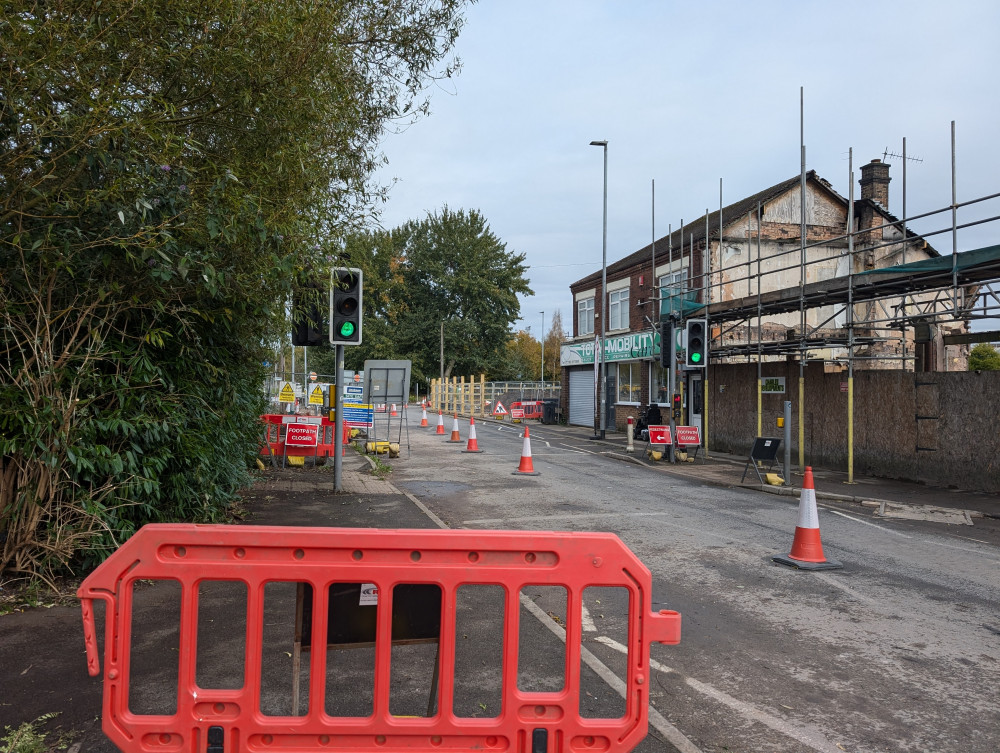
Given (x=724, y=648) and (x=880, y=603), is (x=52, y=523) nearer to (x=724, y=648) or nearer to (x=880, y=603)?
(x=724, y=648)

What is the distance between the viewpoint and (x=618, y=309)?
99.0ft

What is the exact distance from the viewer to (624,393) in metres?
29.2

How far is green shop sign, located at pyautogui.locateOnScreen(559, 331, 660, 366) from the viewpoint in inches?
1030

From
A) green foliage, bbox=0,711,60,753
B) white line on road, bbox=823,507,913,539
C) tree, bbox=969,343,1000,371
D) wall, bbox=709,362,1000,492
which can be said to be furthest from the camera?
tree, bbox=969,343,1000,371

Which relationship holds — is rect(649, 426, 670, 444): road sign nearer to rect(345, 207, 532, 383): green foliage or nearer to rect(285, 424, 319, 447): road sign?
rect(285, 424, 319, 447): road sign

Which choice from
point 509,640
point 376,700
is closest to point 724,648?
point 509,640

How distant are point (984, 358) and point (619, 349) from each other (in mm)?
23711

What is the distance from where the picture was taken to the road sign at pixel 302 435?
13555 mm

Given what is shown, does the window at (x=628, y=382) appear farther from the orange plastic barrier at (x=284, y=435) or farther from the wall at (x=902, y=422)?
the orange plastic barrier at (x=284, y=435)

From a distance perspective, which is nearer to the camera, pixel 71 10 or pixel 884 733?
pixel 884 733

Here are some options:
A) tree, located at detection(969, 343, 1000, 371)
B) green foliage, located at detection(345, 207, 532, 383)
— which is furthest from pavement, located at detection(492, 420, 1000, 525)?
green foliage, located at detection(345, 207, 532, 383)

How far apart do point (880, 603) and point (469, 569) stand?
4725mm

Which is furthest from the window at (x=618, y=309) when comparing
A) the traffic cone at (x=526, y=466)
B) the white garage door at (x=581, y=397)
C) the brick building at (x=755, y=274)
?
the traffic cone at (x=526, y=466)

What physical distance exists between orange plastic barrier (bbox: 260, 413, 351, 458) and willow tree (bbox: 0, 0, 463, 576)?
7.21m
